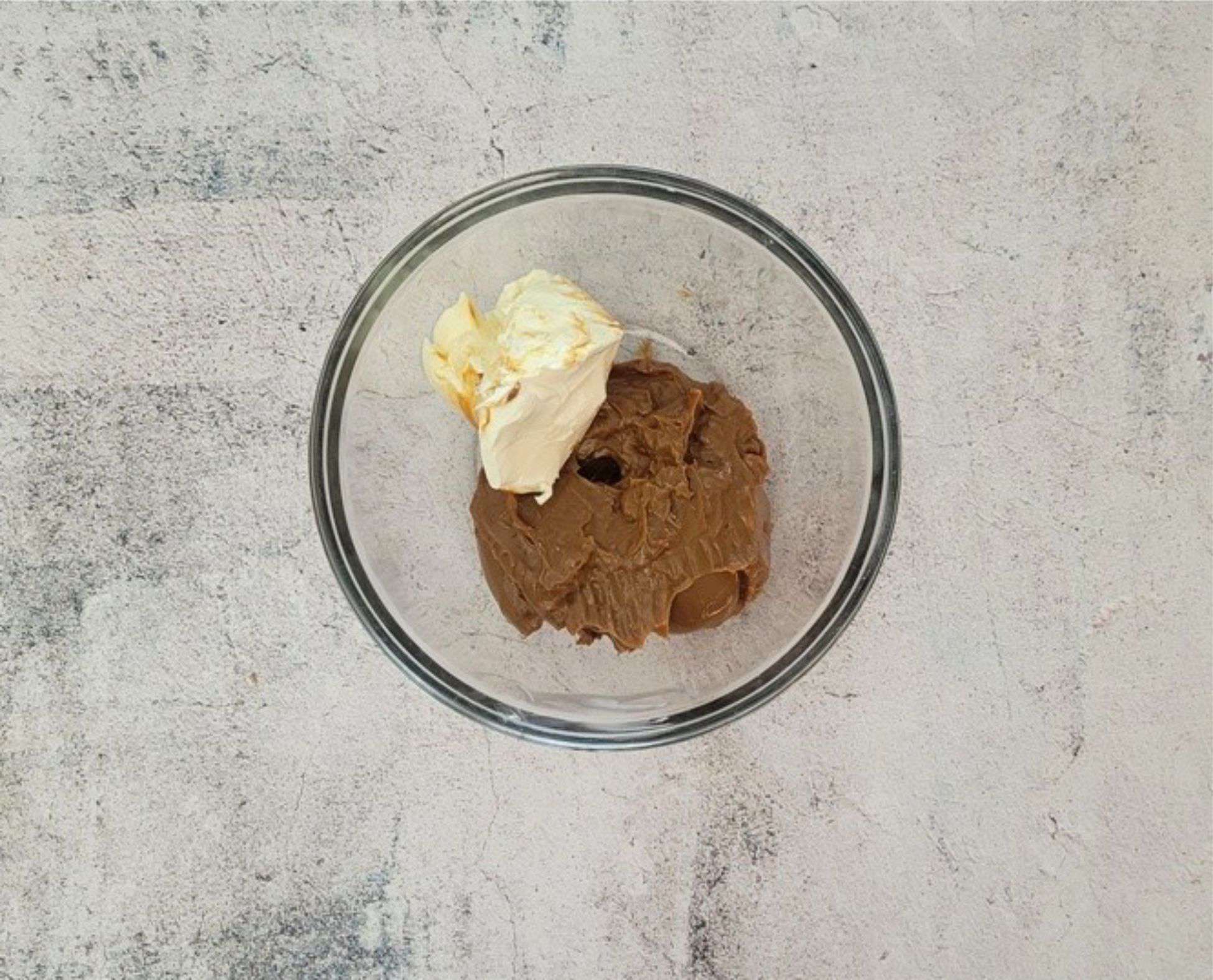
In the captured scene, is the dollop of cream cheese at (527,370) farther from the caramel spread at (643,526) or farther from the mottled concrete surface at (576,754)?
the mottled concrete surface at (576,754)

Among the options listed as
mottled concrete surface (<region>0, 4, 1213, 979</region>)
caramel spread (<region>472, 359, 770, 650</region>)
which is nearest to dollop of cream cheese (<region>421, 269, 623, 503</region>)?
caramel spread (<region>472, 359, 770, 650</region>)

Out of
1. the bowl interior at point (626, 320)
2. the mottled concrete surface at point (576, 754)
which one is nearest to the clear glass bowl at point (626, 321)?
the bowl interior at point (626, 320)

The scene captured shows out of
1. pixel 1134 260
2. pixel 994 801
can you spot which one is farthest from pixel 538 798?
pixel 1134 260

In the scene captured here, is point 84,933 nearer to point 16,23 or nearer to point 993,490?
point 16,23

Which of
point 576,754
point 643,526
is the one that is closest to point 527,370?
point 643,526

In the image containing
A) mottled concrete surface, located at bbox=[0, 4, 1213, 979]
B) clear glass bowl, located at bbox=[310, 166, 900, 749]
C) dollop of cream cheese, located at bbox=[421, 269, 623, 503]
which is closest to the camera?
dollop of cream cheese, located at bbox=[421, 269, 623, 503]

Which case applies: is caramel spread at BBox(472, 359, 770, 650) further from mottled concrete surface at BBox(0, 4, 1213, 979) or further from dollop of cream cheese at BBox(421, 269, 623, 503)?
mottled concrete surface at BBox(0, 4, 1213, 979)
